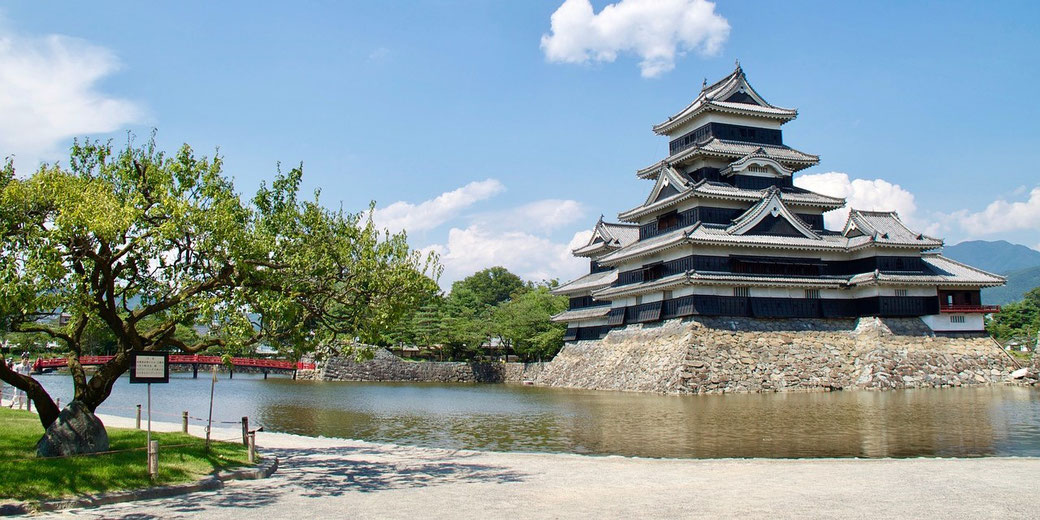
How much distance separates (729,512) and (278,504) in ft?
21.3

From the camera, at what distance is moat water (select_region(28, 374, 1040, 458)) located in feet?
63.1

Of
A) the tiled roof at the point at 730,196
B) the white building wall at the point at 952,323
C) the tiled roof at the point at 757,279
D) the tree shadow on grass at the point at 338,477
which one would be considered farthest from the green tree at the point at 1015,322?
the tree shadow on grass at the point at 338,477

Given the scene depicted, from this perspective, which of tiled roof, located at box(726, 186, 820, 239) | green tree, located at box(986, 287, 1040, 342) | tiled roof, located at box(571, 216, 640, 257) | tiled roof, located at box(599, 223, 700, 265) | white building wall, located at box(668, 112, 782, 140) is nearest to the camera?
tiled roof, located at box(599, 223, 700, 265)

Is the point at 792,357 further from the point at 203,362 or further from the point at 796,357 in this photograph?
the point at 203,362

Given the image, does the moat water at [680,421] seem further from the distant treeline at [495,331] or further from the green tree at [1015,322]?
the green tree at [1015,322]

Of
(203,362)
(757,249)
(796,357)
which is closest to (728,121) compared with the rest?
(757,249)

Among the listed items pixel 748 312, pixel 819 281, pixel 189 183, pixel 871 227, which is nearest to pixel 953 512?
pixel 189 183

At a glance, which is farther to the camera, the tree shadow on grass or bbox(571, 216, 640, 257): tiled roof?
bbox(571, 216, 640, 257): tiled roof

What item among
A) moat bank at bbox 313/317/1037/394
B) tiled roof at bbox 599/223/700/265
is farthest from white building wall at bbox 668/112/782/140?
moat bank at bbox 313/317/1037/394

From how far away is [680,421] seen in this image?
25000 millimetres

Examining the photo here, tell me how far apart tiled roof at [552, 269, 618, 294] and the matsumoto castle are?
3.99 meters

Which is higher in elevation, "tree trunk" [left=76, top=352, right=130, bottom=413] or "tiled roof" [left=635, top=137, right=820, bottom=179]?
"tiled roof" [left=635, top=137, right=820, bottom=179]

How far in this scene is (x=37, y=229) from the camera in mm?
11992

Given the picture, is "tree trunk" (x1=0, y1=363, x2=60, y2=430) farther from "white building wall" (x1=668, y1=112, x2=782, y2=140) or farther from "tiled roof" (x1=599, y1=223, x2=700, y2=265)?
"white building wall" (x1=668, y1=112, x2=782, y2=140)
